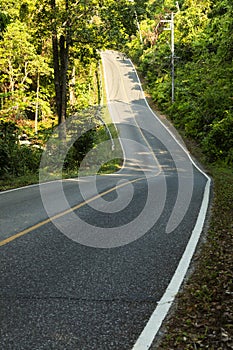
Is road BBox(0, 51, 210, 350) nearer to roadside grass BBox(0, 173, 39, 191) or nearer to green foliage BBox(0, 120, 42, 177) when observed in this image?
roadside grass BBox(0, 173, 39, 191)

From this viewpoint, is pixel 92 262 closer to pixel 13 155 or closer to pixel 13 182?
pixel 13 182

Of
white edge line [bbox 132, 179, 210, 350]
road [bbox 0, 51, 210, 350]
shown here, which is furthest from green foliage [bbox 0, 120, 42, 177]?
white edge line [bbox 132, 179, 210, 350]

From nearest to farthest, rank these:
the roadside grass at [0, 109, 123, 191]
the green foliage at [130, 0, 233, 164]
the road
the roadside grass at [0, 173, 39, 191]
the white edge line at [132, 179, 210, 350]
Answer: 1. the white edge line at [132, 179, 210, 350]
2. the road
3. the roadside grass at [0, 173, 39, 191]
4. the roadside grass at [0, 109, 123, 191]
5. the green foliage at [130, 0, 233, 164]

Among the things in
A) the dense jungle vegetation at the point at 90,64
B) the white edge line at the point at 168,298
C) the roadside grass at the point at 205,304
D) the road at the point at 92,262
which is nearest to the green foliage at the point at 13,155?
the dense jungle vegetation at the point at 90,64

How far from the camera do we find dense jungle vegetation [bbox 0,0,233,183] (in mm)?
20453

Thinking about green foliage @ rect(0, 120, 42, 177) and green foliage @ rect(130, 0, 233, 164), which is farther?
green foliage @ rect(130, 0, 233, 164)

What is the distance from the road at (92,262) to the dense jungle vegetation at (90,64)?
6544 millimetres

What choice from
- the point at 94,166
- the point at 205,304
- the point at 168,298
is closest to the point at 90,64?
the point at 94,166

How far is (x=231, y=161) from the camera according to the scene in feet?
86.1

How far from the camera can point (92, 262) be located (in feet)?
18.2

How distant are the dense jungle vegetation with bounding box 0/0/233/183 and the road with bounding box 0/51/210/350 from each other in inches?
258

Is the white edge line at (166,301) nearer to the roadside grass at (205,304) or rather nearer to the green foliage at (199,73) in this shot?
the roadside grass at (205,304)

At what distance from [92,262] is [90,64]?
3047 cm

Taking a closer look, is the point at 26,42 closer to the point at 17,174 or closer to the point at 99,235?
the point at 17,174
